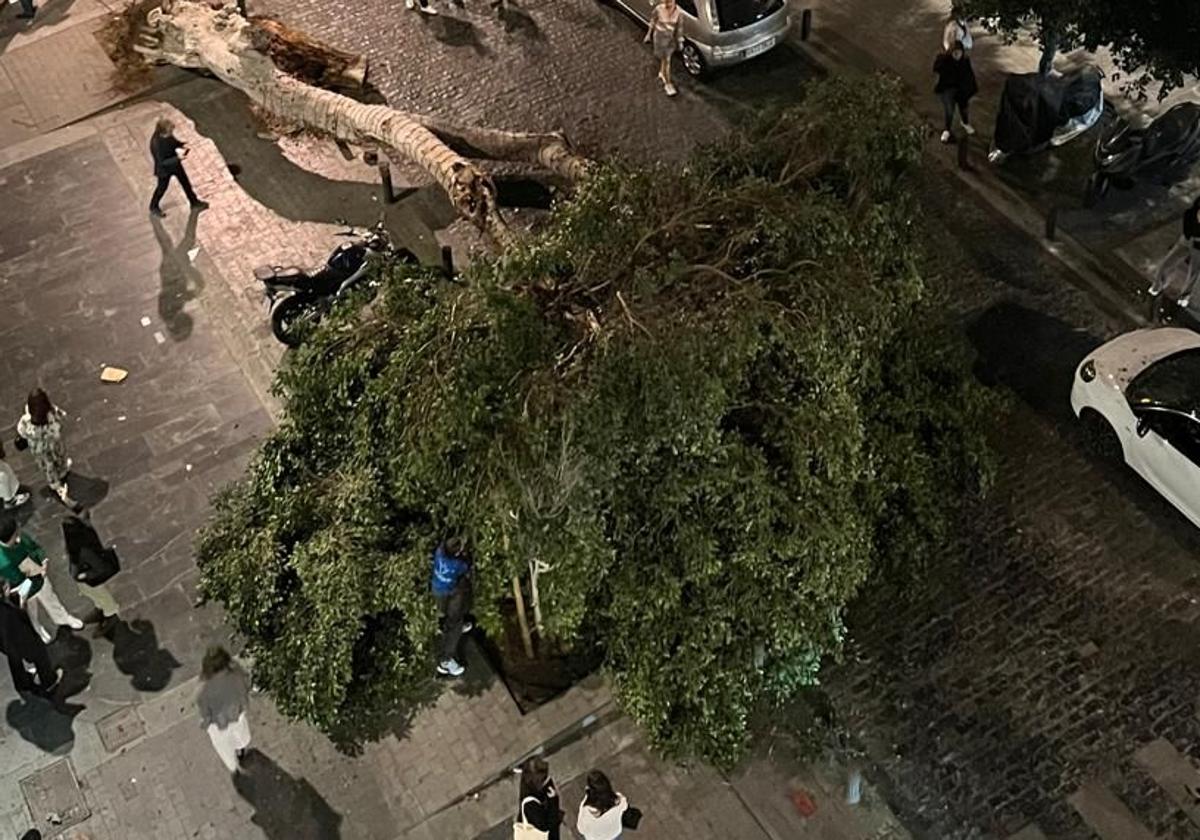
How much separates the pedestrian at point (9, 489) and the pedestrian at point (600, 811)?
21.5 ft

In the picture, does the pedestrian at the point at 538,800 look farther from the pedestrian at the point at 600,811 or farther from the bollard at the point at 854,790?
the bollard at the point at 854,790

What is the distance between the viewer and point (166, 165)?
50.3 ft

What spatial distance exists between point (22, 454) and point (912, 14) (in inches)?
520

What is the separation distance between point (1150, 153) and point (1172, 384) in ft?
14.1

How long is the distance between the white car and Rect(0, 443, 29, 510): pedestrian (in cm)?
1047

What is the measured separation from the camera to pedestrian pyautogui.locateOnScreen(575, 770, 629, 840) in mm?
9219

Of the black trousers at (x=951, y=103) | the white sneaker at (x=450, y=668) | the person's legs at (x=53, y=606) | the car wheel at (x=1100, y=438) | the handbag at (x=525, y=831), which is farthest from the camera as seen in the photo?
the black trousers at (x=951, y=103)

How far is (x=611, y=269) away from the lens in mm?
8891

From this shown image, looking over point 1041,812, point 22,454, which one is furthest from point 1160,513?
point 22,454

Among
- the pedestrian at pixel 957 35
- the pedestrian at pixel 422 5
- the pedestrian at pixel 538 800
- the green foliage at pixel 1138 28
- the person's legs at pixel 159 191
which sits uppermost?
the green foliage at pixel 1138 28

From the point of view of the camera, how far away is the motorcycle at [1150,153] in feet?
49.7

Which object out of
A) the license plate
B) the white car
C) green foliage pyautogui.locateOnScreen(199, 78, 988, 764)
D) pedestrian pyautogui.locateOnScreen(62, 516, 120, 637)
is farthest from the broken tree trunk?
the white car

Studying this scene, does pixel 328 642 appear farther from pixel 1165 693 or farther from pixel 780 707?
pixel 1165 693

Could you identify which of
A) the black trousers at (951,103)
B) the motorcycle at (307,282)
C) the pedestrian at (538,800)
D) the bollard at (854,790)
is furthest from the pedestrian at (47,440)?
the black trousers at (951,103)
